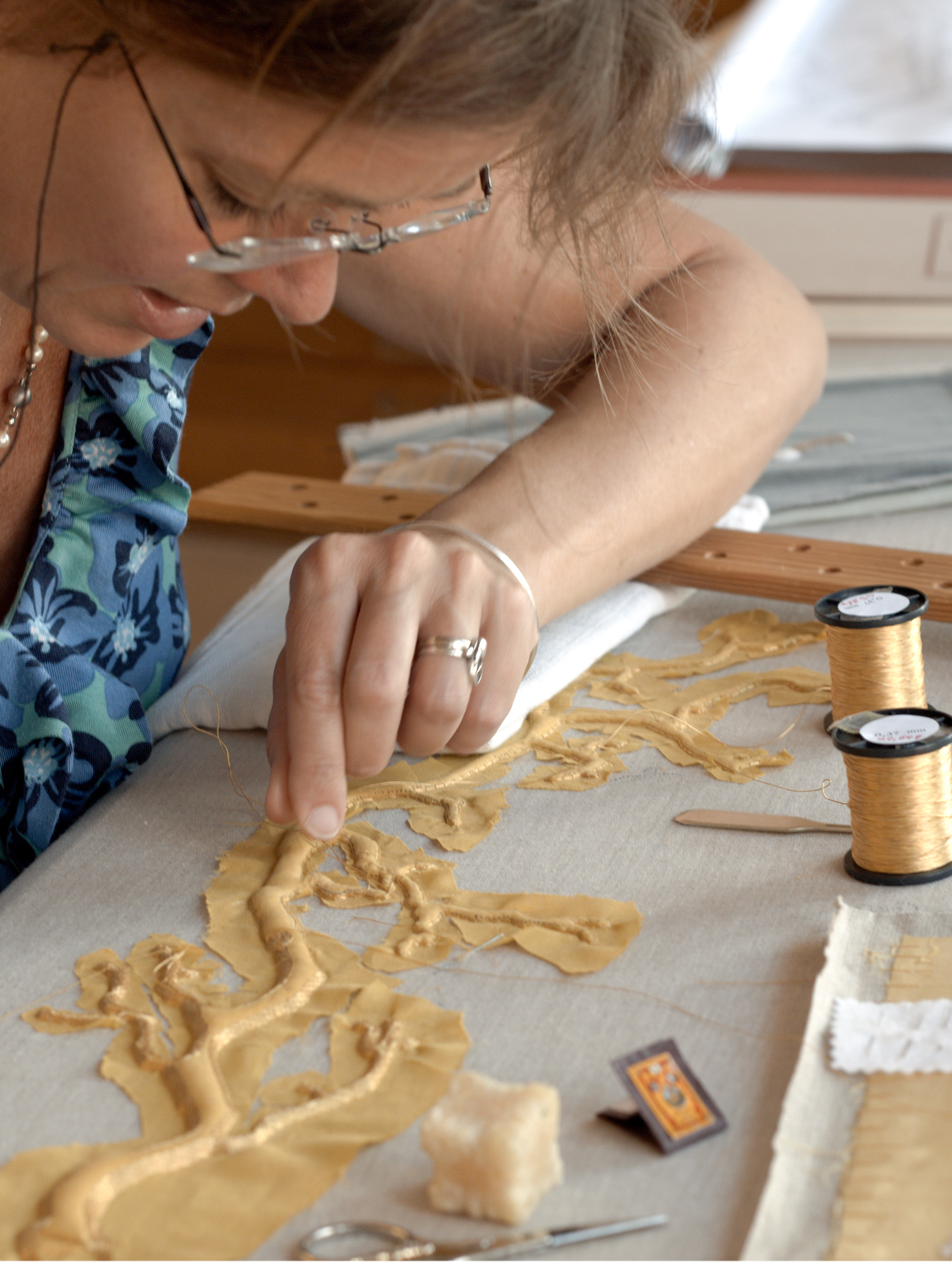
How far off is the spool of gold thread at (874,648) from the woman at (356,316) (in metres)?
0.21

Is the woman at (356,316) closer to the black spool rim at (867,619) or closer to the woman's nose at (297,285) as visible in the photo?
the woman's nose at (297,285)

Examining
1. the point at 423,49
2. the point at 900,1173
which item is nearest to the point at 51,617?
the point at 423,49

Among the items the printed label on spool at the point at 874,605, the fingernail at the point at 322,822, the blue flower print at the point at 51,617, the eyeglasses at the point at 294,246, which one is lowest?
the fingernail at the point at 322,822

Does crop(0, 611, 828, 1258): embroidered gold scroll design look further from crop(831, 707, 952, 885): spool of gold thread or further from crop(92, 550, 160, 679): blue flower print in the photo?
crop(92, 550, 160, 679): blue flower print

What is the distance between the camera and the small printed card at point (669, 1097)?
51cm

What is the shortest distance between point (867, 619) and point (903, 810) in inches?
6.5

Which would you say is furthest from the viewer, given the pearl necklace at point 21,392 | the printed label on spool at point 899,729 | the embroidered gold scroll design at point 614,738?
the pearl necklace at point 21,392

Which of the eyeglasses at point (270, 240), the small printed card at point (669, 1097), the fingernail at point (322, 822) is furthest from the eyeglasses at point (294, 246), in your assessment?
the small printed card at point (669, 1097)

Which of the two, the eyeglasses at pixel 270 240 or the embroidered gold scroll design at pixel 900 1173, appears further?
the eyeglasses at pixel 270 240

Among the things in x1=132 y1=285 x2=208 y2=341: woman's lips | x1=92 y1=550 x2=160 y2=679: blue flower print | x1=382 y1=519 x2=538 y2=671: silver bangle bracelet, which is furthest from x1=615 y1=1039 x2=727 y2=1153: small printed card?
x1=92 y1=550 x2=160 y2=679: blue flower print

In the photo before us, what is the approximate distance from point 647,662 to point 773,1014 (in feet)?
1.34

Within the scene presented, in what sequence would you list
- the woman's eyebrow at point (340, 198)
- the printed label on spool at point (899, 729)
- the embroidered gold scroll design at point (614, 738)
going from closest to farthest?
the woman's eyebrow at point (340, 198)
the printed label on spool at point (899, 729)
the embroidered gold scroll design at point (614, 738)

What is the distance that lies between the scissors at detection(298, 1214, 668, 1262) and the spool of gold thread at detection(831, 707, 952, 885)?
0.88ft

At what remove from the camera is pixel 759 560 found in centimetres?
105
